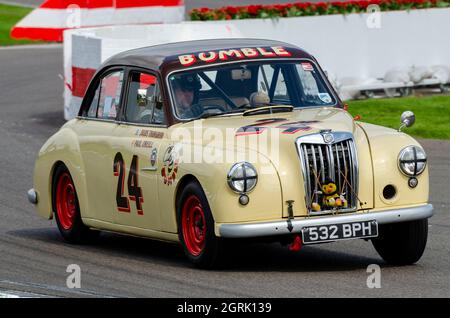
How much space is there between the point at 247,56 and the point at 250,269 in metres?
1.84

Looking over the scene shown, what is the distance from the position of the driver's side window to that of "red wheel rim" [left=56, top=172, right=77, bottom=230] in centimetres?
107

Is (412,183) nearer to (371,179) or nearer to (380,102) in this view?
(371,179)

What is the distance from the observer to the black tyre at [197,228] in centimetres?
890

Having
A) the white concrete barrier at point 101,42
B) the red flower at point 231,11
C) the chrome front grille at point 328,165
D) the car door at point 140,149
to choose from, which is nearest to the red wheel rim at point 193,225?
the car door at point 140,149

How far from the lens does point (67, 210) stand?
1131 cm

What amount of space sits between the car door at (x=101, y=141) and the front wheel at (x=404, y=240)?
220 cm

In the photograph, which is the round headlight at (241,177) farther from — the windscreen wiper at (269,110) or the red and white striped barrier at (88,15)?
the red and white striped barrier at (88,15)

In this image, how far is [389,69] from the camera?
21.5 meters

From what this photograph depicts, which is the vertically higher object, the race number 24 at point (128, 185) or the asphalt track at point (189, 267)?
the race number 24 at point (128, 185)

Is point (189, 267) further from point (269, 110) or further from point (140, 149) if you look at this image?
point (269, 110)

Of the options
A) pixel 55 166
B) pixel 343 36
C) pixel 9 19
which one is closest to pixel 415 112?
pixel 343 36

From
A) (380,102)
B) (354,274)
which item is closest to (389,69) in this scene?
(380,102)

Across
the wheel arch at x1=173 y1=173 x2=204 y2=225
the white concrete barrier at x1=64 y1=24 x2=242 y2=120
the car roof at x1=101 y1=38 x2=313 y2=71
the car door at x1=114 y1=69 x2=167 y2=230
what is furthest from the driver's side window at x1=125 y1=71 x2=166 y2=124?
the white concrete barrier at x1=64 y1=24 x2=242 y2=120

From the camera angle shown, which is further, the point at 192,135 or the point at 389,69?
the point at 389,69
